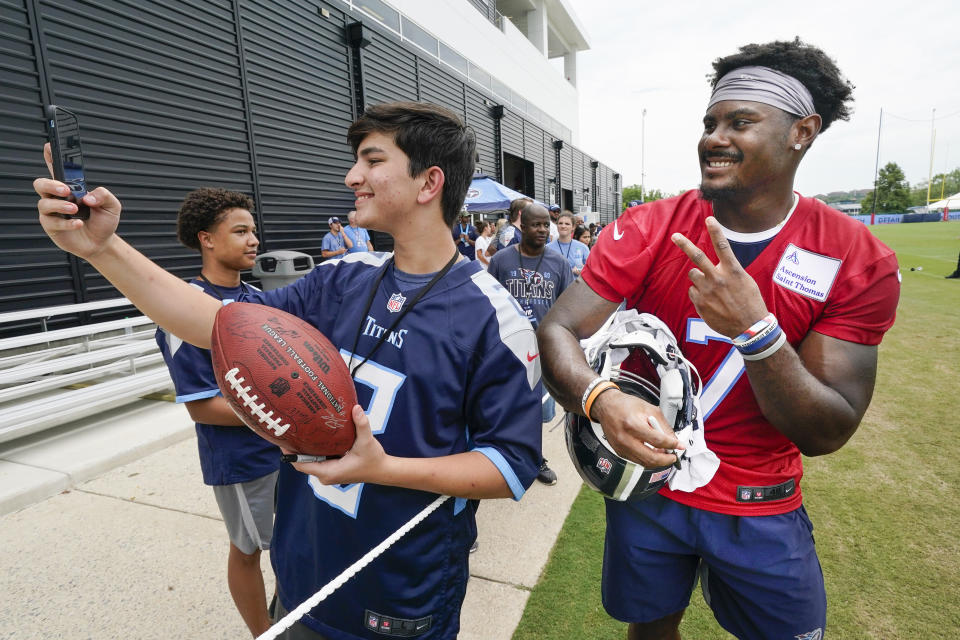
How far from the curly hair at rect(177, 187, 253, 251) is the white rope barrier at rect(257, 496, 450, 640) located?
170 cm

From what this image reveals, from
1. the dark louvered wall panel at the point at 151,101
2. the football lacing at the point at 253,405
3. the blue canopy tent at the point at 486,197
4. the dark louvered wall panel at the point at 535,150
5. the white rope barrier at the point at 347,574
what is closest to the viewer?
the white rope barrier at the point at 347,574

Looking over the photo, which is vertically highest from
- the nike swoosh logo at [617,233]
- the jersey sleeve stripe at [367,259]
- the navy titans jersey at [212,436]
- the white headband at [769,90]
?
the white headband at [769,90]

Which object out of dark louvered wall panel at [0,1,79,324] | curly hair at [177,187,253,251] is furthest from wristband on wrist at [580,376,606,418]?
dark louvered wall panel at [0,1,79,324]

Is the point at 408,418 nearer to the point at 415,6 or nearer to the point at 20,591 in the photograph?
the point at 20,591

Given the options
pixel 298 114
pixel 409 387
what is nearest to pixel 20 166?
pixel 298 114

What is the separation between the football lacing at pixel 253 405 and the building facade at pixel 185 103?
16.4 ft

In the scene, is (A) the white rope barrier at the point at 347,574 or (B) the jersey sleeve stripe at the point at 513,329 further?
(B) the jersey sleeve stripe at the point at 513,329

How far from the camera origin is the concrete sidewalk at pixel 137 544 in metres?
2.48

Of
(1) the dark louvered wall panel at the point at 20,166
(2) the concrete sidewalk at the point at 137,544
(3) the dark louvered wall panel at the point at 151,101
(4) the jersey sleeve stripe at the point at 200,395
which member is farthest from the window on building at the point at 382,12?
(4) the jersey sleeve stripe at the point at 200,395

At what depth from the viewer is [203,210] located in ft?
7.59

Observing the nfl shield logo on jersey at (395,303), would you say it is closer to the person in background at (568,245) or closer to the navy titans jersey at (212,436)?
the navy titans jersey at (212,436)

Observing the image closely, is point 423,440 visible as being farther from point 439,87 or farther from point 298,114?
point 439,87

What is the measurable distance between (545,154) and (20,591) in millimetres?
22190

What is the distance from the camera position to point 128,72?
5.59 m
